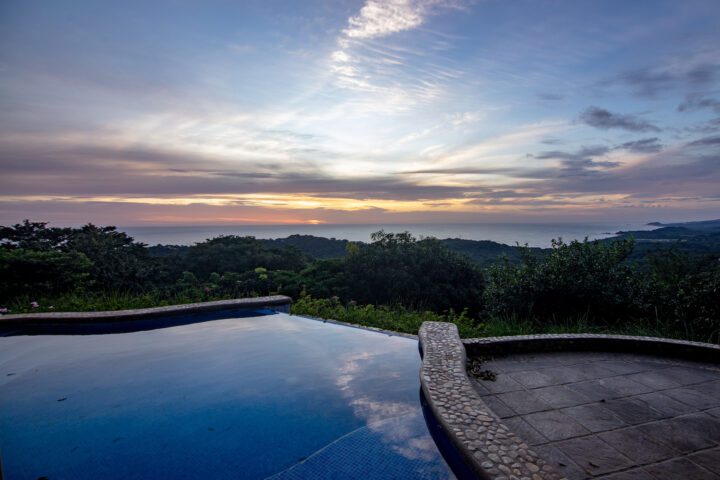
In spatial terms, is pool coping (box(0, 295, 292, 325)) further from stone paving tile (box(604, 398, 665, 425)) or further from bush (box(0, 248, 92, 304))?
stone paving tile (box(604, 398, 665, 425))

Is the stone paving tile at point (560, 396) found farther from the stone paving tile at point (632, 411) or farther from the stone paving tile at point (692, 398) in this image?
the stone paving tile at point (692, 398)

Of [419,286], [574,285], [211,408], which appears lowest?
[419,286]

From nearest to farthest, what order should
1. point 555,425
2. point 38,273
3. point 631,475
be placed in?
point 631,475
point 555,425
point 38,273

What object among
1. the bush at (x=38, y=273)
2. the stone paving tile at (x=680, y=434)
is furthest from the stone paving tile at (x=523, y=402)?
the bush at (x=38, y=273)

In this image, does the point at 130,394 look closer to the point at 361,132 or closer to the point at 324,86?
the point at 324,86

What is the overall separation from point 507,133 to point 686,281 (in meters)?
6.60

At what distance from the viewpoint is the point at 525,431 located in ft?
10.1

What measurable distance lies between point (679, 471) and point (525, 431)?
1.06 metres

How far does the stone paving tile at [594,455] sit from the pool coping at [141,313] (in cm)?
672

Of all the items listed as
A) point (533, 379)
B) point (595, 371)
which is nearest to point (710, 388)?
point (595, 371)

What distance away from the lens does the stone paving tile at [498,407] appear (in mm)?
3379

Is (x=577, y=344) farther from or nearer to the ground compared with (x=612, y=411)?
farther from the ground

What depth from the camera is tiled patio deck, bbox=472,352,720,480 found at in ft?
8.69

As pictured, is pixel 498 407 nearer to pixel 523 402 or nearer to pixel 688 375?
pixel 523 402
